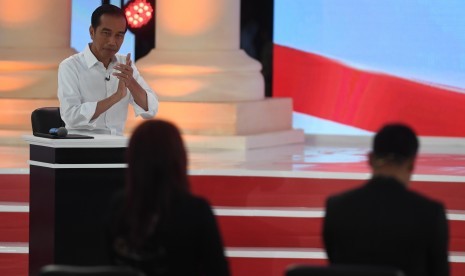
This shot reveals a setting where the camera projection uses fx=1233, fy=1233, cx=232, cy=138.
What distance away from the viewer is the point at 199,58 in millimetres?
9492

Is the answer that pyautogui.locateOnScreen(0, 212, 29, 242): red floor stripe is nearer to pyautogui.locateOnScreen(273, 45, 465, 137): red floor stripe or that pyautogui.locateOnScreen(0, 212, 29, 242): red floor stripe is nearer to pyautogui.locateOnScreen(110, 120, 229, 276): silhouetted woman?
pyautogui.locateOnScreen(110, 120, 229, 276): silhouetted woman

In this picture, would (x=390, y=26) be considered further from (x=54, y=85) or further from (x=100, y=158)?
(x=100, y=158)

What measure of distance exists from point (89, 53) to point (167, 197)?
9.31 ft

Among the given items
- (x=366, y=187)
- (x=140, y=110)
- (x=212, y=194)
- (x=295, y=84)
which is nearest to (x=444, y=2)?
(x=295, y=84)

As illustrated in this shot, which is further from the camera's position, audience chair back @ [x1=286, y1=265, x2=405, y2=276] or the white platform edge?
the white platform edge

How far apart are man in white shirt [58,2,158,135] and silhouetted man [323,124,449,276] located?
247 centimetres

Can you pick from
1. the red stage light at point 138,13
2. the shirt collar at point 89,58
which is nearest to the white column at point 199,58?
the red stage light at point 138,13

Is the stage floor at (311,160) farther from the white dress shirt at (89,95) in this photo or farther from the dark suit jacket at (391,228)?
the dark suit jacket at (391,228)

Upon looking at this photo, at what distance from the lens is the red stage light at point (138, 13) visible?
10.8m

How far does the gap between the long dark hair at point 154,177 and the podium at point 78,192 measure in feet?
7.17

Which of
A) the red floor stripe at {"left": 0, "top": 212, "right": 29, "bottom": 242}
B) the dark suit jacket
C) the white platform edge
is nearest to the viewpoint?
the dark suit jacket

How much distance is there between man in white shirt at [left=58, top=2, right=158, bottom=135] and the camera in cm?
602

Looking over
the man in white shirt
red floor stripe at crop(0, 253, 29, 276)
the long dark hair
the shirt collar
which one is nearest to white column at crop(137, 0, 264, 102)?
red floor stripe at crop(0, 253, 29, 276)

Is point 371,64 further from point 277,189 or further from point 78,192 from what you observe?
point 78,192
